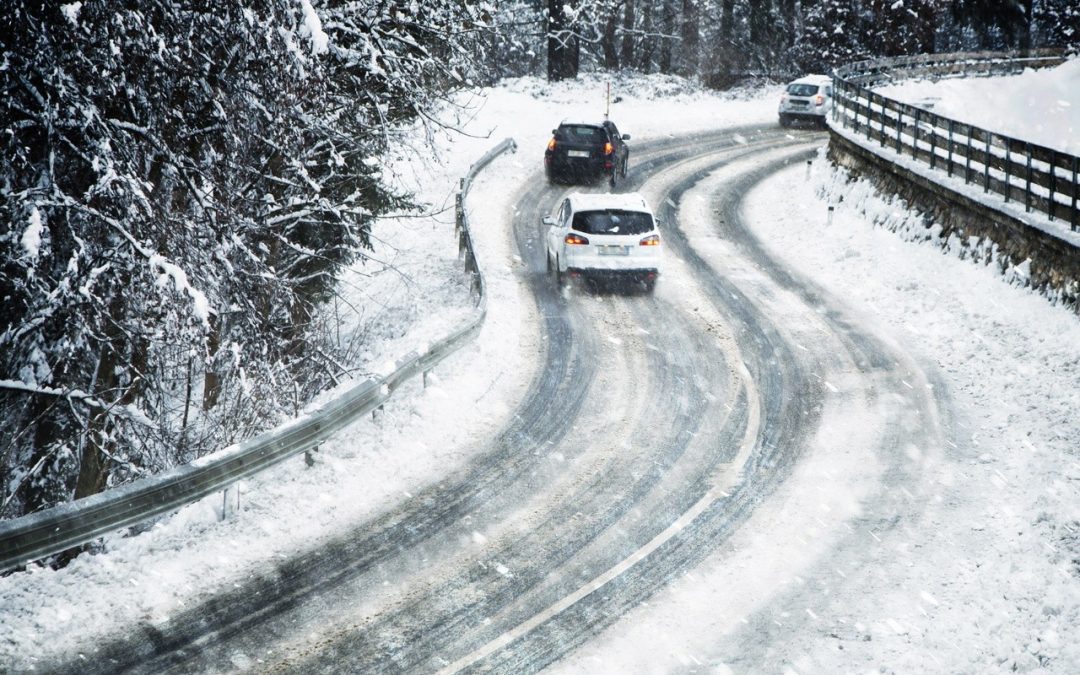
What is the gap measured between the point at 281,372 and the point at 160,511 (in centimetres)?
305

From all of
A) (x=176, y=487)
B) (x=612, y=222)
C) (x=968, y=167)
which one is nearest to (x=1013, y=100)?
(x=968, y=167)

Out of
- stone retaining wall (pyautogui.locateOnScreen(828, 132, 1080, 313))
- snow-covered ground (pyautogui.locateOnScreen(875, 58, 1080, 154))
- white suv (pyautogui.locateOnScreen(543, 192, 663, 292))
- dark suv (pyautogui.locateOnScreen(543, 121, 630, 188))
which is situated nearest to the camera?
stone retaining wall (pyautogui.locateOnScreen(828, 132, 1080, 313))

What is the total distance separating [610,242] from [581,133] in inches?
401

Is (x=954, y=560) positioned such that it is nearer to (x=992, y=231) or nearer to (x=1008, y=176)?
(x=992, y=231)

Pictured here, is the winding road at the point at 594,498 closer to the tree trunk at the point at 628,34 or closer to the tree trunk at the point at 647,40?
the tree trunk at the point at 628,34

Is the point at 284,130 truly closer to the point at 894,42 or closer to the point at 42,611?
the point at 42,611

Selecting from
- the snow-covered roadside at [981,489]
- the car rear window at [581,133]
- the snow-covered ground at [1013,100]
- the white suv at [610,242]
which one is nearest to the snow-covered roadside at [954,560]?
the snow-covered roadside at [981,489]

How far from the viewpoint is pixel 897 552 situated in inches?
362

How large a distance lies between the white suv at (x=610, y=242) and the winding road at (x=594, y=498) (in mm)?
515

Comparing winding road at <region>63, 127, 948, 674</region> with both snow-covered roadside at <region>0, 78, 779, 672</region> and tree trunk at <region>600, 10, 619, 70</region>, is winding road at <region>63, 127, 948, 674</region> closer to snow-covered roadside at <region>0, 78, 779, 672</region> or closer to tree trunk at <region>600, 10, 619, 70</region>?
snow-covered roadside at <region>0, 78, 779, 672</region>

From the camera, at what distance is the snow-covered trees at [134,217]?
26.8 ft

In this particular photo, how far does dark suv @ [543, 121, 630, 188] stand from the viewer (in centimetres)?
2734

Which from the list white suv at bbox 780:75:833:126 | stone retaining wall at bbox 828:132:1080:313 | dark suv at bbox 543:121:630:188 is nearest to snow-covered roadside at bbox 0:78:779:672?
dark suv at bbox 543:121:630:188

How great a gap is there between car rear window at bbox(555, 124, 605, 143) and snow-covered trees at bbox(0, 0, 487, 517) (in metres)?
16.1
